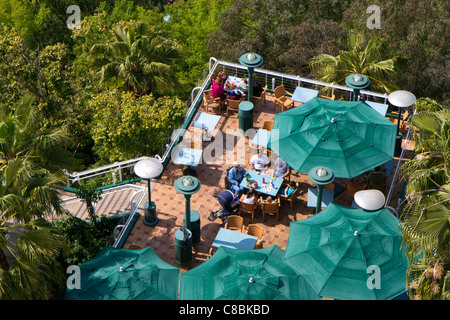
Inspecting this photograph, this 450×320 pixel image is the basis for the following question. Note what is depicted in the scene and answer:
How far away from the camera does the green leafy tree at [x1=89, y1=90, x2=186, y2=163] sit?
25125 millimetres

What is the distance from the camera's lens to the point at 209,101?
25281 millimetres

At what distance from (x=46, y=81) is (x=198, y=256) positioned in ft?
49.5

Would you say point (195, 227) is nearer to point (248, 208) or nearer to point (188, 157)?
point (248, 208)

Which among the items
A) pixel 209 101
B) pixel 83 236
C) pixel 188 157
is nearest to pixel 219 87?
pixel 209 101

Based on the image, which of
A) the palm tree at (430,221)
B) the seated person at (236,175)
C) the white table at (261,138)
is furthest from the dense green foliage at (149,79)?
the seated person at (236,175)

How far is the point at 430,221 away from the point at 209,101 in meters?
11.6

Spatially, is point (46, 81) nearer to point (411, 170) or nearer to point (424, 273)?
point (411, 170)

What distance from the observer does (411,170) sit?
60.8 feet

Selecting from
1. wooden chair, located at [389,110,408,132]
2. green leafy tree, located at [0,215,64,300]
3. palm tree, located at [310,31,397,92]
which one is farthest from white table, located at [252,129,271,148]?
green leafy tree, located at [0,215,64,300]

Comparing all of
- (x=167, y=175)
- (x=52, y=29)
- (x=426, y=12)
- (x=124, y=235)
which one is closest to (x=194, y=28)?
(x=52, y=29)

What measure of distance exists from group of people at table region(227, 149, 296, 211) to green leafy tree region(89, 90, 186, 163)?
3823 millimetres

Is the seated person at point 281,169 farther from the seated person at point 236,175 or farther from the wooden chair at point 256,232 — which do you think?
the wooden chair at point 256,232

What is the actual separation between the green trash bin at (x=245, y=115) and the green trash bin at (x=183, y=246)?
563 cm

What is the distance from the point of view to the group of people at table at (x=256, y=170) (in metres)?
20.9
